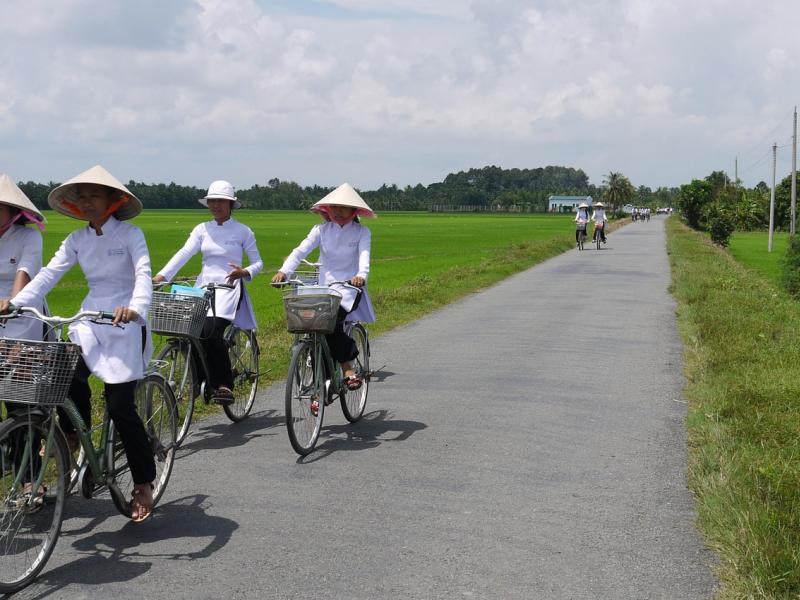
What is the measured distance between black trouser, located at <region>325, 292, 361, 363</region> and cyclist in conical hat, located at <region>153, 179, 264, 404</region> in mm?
757

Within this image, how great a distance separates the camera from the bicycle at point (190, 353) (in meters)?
5.87

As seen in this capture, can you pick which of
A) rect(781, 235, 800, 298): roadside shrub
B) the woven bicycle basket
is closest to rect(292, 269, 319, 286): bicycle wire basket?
the woven bicycle basket

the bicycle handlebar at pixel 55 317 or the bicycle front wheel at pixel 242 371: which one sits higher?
the bicycle handlebar at pixel 55 317

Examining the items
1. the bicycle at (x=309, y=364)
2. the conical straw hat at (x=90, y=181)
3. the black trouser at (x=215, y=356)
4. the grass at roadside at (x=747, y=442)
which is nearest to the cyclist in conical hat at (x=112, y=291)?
the conical straw hat at (x=90, y=181)

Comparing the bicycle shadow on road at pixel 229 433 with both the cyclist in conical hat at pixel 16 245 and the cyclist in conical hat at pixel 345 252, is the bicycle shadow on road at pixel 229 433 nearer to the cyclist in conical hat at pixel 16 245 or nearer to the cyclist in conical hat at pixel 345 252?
the cyclist in conical hat at pixel 345 252

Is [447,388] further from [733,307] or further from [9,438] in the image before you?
[733,307]

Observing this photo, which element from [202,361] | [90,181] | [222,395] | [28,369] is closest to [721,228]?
[222,395]

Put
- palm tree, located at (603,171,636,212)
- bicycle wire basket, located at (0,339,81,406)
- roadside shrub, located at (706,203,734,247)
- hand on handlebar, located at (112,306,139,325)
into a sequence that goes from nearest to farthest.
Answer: bicycle wire basket, located at (0,339,81,406) → hand on handlebar, located at (112,306,139,325) → roadside shrub, located at (706,203,734,247) → palm tree, located at (603,171,636,212)

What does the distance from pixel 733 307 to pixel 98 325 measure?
36.3 feet

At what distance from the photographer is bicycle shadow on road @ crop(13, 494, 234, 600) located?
4.00 m

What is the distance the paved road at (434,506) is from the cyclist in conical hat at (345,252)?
0.88 m

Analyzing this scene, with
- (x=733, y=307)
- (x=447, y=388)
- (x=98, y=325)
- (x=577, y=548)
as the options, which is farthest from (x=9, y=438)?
(x=733, y=307)

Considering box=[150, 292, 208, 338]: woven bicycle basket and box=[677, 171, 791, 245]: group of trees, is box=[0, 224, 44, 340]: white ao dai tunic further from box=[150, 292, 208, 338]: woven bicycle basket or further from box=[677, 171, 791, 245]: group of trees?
box=[677, 171, 791, 245]: group of trees

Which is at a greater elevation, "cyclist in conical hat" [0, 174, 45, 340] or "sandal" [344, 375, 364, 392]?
"cyclist in conical hat" [0, 174, 45, 340]
